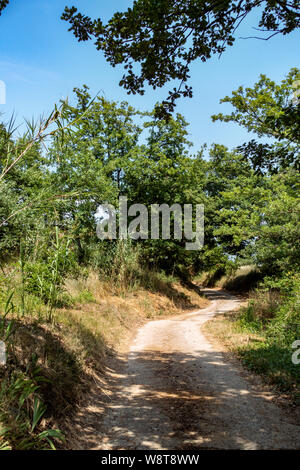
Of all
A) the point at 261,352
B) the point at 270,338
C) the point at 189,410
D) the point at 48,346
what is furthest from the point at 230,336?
the point at 48,346

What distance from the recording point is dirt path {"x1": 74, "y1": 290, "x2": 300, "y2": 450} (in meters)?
3.14

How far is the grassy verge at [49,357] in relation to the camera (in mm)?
2807

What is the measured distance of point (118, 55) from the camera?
14.2 ft

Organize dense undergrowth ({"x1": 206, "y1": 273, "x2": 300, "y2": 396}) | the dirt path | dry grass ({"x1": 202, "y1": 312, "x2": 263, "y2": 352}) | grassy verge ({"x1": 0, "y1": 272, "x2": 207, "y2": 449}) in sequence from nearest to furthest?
1. grassy verge ({"x1": 0, "y1": 272, "x2": 207, "y2": 449})
2. the dirt path
3. dense undergrowth ({"x1": 206, "y1": 273, "x2": 300, "y2": 396})
4. dry grass ({"x1": 202, "y1": 312, "x2": 263, "y2": 352})

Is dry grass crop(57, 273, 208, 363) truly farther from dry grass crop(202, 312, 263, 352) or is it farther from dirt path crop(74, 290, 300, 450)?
dry grass crop(202, 312, 263, 352)

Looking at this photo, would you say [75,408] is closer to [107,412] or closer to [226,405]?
[107,412]

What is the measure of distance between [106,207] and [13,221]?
688cm

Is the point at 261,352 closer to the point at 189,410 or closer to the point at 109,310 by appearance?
the point at 189,410

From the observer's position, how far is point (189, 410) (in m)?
3.89

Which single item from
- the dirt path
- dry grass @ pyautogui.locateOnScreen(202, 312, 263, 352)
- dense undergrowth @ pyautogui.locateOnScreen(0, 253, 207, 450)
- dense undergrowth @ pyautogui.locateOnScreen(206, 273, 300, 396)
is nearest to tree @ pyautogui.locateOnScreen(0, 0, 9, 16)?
dense undergrowth @ pyautogui.locateOnScreen(0, 253, 207, 450)

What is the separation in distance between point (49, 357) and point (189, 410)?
2154mm

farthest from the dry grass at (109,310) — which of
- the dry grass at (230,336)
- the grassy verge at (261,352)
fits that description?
the grassy verge at (261,352)

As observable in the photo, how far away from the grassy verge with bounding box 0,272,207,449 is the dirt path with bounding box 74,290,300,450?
61 centimetres

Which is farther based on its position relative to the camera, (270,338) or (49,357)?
(270,338)
